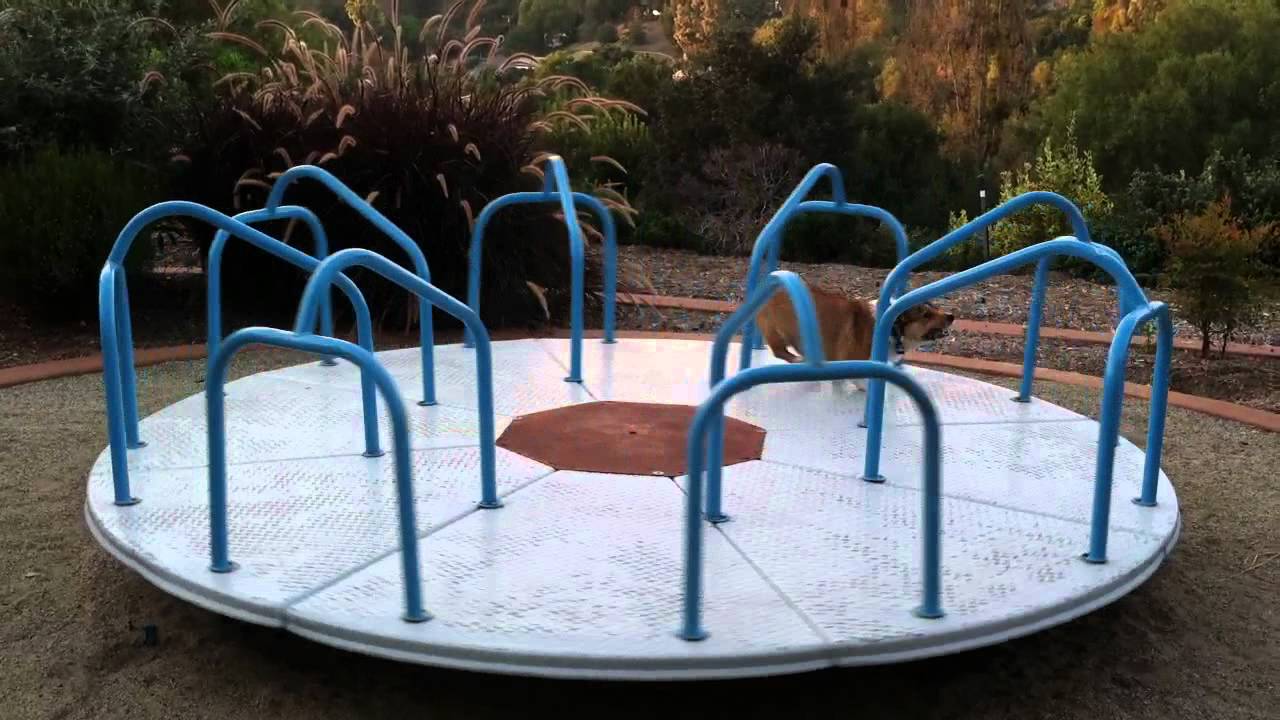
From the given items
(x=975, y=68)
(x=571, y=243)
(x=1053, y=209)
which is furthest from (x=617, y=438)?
(x=975, y=68)

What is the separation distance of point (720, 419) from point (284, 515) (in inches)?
55.9

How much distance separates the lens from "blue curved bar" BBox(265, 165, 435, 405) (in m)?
4.00

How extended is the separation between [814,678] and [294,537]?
1.44 meters

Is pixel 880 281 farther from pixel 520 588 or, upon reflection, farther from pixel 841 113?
pixel 520 588

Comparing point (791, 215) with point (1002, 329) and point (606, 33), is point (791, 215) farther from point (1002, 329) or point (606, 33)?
point (606, 33)

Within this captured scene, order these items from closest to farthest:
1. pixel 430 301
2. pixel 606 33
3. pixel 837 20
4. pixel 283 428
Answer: pixel 430 301 → pixel 283 428 → pixel 837 20 → pixel 606 33

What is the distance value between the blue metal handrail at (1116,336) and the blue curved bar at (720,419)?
0.60 meters

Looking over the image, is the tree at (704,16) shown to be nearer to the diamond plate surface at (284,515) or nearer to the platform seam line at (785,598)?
the diamond plate surface at (284,515)

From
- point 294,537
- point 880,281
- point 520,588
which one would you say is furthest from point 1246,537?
point 880,281

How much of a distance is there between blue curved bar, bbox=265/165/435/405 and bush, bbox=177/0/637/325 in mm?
2457

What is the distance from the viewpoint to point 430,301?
301 centimetres

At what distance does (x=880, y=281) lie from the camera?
977 cm

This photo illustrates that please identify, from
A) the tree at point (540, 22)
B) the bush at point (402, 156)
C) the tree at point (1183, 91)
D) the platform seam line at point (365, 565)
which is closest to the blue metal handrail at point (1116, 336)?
the platform seam line at point (365, 565)

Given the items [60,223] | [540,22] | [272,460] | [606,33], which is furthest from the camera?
[606,33]
